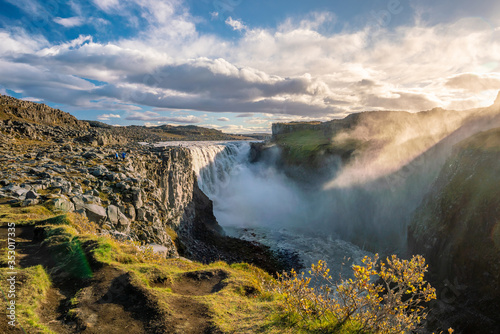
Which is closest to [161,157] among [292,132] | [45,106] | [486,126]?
[486,126]

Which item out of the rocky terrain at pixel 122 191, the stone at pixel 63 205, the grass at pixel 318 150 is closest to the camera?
the stone at pixel 63 205

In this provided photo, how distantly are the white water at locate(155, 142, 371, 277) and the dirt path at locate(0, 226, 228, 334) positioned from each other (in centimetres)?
3026

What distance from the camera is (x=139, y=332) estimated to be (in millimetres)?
5992

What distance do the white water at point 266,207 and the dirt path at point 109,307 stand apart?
30264mm

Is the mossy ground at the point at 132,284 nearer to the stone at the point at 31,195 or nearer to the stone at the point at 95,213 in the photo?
the stone at the point at 31,195

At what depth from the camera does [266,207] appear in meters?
60.4

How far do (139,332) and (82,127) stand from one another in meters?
84.0

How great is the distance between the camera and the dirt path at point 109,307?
6043mm

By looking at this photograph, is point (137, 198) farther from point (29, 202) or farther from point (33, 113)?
point (33, 113)

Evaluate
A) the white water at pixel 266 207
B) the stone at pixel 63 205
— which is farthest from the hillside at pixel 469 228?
the stone at pixel 63 205

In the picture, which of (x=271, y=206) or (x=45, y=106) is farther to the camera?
(x=45, y=106)

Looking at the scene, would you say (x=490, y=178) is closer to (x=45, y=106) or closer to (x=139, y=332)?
(x=139, y=332)

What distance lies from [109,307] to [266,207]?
5464cm

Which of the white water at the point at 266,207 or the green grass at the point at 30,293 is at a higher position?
the green grass at the point at 30,293
